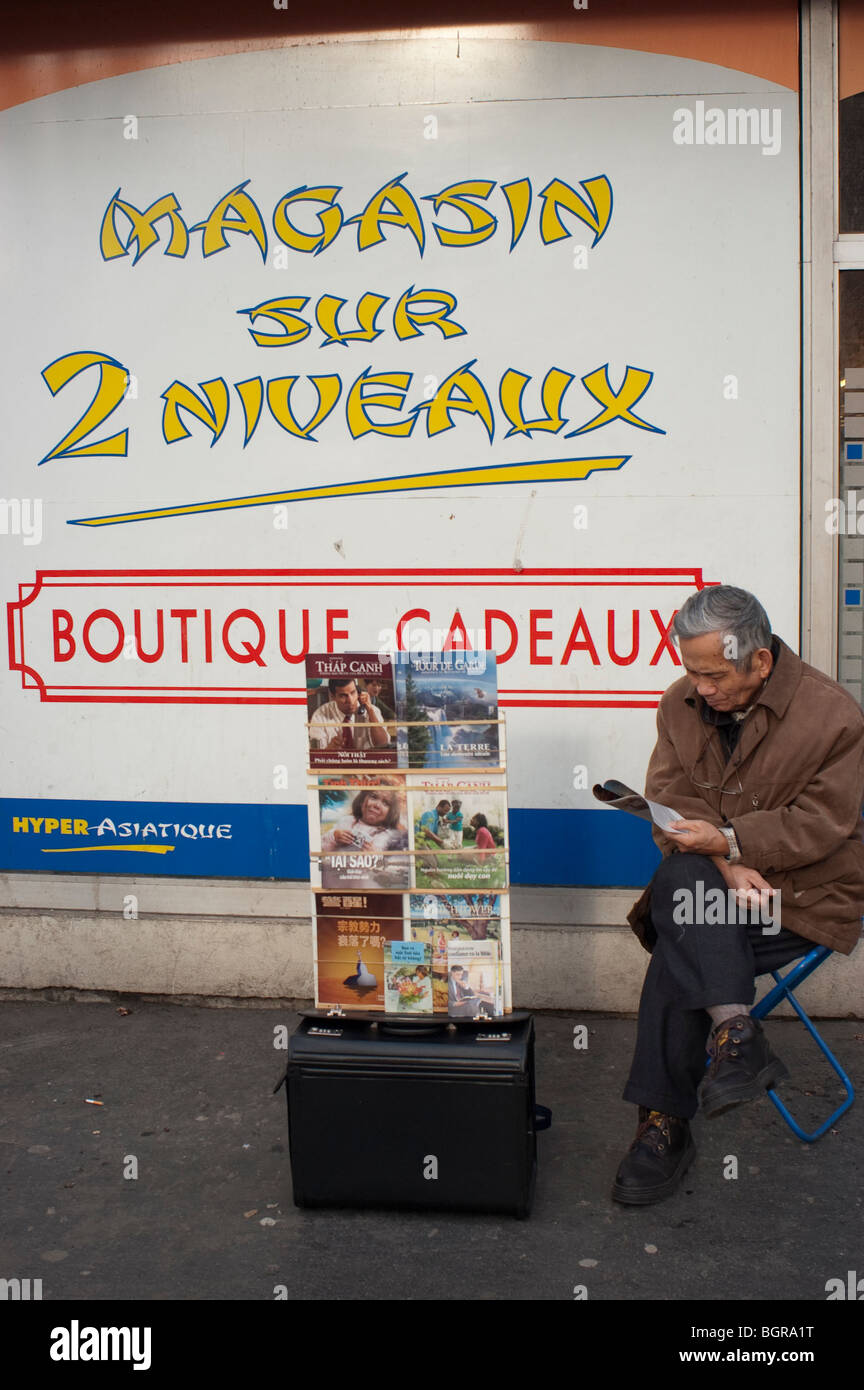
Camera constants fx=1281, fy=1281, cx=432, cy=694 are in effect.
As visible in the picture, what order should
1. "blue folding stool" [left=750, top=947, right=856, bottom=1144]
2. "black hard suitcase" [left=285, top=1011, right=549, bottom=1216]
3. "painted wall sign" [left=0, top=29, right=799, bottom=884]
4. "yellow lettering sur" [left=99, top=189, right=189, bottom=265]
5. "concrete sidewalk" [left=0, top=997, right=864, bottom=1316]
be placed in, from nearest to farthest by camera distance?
"concrete sidewalk" [left=0, top=997, right=864, bottom=1316] → "black hard suitcase" [left=285, top=1011, right=549, bottom=1216] → "blue folding stool" [left=750, top=947, right=856, bottom=1144] → "painted wall sign" [left=0, top=29, right=799, bottom=884] → "yellow lettering sur" [left=99, top=189, right=189, bottom=265]

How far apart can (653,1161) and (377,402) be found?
2679 mm

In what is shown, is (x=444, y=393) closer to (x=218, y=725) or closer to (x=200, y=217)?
(x=200, y=217)

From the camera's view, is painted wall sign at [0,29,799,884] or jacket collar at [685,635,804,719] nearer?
jacket collar at [685,635,804,719]

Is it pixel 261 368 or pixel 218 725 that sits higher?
pixel 261 368

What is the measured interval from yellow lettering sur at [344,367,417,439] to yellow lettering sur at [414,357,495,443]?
0.07 m

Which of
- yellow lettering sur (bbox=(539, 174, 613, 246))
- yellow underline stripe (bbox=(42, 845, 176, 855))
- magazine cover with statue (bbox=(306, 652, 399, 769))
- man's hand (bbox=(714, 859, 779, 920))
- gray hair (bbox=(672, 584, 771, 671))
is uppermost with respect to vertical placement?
yellow lettering sur (bbox=(539, 174, 613, 246))

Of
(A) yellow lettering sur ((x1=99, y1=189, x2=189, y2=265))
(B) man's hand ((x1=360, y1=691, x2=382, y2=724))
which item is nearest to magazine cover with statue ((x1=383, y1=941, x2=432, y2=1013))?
(B) man's hand ((x1=360, y1=691, x2=382, y2=724))

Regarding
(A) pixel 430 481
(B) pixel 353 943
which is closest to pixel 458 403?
(A) pixel 430 481

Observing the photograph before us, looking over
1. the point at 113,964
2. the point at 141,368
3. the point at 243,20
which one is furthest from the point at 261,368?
the point at 113,964

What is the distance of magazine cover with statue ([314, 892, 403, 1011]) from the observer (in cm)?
338

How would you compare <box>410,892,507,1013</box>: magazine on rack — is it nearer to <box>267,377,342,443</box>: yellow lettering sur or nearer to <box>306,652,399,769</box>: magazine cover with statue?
<box>306,652,399,769</box>: magazine cover with statue

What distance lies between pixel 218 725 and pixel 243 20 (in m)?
2.52

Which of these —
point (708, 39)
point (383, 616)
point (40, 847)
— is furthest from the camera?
point (40, 847)

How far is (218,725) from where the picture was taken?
475 centimetres
